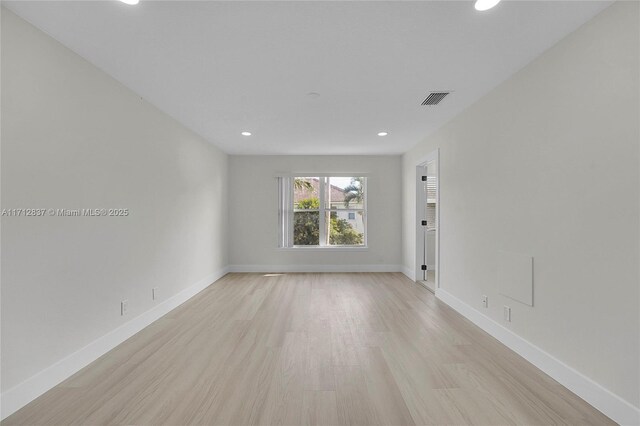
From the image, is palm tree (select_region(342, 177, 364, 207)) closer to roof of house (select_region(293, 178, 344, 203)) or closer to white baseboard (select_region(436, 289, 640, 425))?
roof of house (select_region(293, 178, 344, 203))

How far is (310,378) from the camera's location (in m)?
2.16

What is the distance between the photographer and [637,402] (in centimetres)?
164

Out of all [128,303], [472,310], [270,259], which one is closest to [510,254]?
[472,310]

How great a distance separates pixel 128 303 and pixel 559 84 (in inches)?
160

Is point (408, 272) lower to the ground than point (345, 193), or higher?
lower


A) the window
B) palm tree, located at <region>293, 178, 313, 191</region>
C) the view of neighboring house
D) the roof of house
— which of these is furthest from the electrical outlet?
palm tree, located at <region>293, 178, 313, 191</region>

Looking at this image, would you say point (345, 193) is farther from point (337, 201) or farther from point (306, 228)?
point (306, 228)

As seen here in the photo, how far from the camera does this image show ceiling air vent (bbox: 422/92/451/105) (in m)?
3.10

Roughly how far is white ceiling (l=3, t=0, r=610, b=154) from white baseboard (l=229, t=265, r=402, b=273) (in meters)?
3.47

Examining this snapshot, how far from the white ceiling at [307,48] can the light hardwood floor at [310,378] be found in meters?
2.39

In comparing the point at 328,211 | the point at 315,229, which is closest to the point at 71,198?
the point at 315,229

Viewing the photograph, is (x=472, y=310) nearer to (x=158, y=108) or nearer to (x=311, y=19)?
(x=311, y=19)

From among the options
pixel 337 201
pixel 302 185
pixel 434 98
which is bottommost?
pixel 337 201

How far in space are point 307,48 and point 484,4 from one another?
45.5 inches
